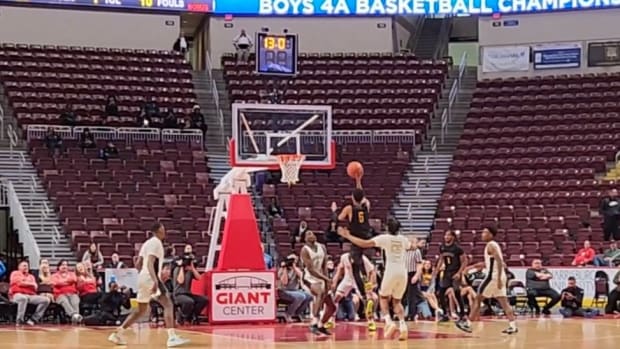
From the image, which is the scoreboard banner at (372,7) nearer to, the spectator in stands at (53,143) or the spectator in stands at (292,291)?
the spectator in stands at (53,143)

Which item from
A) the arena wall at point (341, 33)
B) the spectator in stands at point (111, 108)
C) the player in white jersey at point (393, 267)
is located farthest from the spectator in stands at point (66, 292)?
the arena wall at point (341, 33)

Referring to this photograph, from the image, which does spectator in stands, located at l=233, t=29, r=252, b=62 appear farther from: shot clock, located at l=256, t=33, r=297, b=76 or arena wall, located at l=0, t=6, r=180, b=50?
shot clock, located at l=256, t=33, r=297, b=76

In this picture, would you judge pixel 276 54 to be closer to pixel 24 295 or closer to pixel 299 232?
pixel 299 232

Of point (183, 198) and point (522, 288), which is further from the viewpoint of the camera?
point (183, 198)

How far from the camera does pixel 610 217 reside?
83.9ft

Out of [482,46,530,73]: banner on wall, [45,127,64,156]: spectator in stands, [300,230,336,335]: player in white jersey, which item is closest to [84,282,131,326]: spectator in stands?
[300,230,336,335]: player in white jersey

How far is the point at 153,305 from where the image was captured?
19.3 metres

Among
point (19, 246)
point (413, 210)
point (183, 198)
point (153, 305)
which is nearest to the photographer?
point (153, 305)

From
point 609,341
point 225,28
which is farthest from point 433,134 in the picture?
point 609,341

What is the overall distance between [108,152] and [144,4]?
8011mm

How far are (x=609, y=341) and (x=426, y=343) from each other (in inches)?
88.7

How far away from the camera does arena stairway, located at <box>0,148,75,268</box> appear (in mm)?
24031

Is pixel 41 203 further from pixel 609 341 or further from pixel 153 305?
pixel 609 341

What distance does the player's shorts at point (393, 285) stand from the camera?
14.3m
